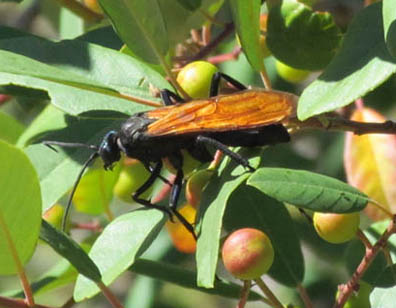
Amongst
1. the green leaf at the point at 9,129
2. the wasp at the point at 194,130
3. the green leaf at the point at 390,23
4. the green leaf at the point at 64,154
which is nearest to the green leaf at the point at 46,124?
the green leaf at the point at 64,154

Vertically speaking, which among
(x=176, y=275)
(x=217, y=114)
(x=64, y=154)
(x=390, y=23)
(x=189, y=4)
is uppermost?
(x=390, y=23)

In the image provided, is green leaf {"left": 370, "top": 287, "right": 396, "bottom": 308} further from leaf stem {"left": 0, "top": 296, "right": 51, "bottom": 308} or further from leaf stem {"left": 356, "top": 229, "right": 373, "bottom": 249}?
leaf stem {"left": 0, "top": 296, "right": 51, "bottom": 308}

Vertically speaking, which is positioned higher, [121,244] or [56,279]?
[121,244]

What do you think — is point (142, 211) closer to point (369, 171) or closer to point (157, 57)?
point (157, 57)

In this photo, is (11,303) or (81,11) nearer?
(11,303)

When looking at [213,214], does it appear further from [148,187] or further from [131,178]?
[131,178]

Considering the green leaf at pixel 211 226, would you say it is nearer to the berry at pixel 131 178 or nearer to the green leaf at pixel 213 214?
the green leaf at pixel 213 214

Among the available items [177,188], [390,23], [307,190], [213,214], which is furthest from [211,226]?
[390,23]
